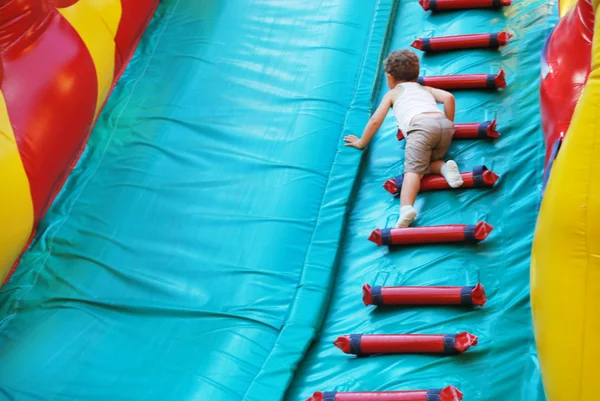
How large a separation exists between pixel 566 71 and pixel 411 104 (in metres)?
0.53

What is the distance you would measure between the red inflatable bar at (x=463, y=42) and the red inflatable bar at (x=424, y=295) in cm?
133

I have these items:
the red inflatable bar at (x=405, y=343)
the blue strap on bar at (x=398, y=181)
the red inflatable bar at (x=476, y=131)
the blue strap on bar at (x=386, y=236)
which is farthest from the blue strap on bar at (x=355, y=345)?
the red inflatable bar at (x=476, y=131)

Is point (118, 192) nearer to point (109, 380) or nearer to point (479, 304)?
point (109, 380)

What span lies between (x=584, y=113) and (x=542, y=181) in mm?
837

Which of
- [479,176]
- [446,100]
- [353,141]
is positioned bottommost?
[353,141]

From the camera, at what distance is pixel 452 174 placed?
274cm

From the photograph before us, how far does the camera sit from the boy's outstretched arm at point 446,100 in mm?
2920

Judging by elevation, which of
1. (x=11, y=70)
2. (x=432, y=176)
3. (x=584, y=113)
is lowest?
(x=432, y=176)

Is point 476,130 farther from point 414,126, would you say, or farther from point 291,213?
point 291,213

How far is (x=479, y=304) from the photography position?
2.35 metres

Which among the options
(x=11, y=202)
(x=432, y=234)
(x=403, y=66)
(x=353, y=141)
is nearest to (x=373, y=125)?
(x=353, y=141)

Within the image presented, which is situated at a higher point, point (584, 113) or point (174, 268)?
point (584, 113)

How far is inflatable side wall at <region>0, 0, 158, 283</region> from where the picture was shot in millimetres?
2717

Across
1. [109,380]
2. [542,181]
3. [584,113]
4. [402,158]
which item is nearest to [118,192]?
[109,380]
